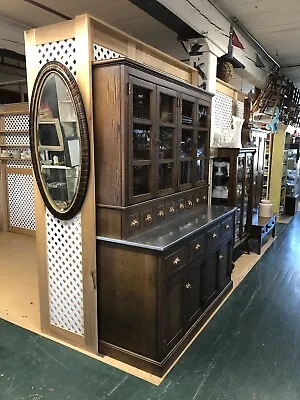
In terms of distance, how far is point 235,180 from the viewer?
4.26 m

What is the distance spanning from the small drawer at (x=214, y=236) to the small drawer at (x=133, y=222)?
77 centimetres

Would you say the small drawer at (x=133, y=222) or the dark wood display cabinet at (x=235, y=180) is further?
the dark wood display cabinet at (x=235, y=180)

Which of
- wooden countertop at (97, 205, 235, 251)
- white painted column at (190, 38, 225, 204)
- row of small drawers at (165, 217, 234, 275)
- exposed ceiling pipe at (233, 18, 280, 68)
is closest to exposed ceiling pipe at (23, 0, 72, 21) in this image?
white painted column at (190, 38, 225, 204)

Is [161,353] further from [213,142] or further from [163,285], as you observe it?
[213,142]

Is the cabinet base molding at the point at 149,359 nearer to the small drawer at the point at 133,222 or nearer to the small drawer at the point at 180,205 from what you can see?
the small drawer at the point at 133,222

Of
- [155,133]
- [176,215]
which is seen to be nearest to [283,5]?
[155,133]

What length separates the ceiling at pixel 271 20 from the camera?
145 inches

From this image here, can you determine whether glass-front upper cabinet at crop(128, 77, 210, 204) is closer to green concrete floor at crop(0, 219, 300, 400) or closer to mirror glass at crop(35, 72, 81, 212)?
mirror glass at crop(35, 72, 81, 212)

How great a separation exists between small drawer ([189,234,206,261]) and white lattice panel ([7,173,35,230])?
3.92 metres

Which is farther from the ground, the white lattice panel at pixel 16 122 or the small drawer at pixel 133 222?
the white lattice panel at pixel 16 122

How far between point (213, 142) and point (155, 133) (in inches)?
70.6

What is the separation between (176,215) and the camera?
312 centimetres

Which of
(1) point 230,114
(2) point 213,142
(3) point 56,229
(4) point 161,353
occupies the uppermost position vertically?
(1) point 230,114

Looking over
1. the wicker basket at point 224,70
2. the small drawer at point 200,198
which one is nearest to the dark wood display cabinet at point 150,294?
→ the small drawer at point 200,198
